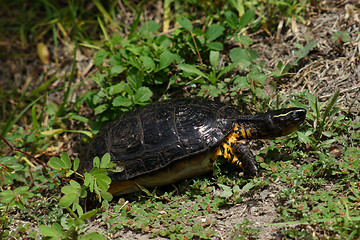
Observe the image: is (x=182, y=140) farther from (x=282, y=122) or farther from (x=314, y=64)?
(x=314, y=64)

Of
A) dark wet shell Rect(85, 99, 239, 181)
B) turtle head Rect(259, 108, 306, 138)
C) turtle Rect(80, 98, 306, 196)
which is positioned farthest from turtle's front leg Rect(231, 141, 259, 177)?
turtle head Rect(259, 108, 306, 138)

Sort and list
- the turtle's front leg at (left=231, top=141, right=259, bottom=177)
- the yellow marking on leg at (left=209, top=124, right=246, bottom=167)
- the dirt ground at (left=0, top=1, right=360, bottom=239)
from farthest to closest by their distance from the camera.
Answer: the yellow marking on leg at (left=209, top=124, right=246, bottom=167) < the turtle's front leg at (left=231, top=141, right=259, bottom=177) < the dirt ground at (left=0, top=1, right=360, bottom=239)

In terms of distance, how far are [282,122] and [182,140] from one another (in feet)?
3.70

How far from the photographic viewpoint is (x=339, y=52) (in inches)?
181

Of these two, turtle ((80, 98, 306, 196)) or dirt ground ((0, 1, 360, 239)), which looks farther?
turtle ((80, 98, 306, 196))

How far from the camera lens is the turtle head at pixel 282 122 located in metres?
3.56

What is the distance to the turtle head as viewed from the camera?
140 inches

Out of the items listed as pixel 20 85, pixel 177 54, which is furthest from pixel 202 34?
pixel 20 85

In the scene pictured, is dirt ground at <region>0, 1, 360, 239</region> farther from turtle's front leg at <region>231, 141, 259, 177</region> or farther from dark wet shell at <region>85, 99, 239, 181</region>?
dark wet shell at <region>85, 99, 239, 181</region>

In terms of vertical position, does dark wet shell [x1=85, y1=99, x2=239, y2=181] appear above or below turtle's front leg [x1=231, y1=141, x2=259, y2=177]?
above

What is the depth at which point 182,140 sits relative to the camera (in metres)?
3.57

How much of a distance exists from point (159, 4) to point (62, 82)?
92.3 inches

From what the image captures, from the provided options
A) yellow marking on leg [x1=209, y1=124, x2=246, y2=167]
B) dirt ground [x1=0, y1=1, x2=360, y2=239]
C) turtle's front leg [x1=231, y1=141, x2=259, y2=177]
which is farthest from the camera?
yellow marking on leg [x1=209, y1=124, x2=246, y2=167]

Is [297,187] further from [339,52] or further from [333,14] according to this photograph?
[333,14]
